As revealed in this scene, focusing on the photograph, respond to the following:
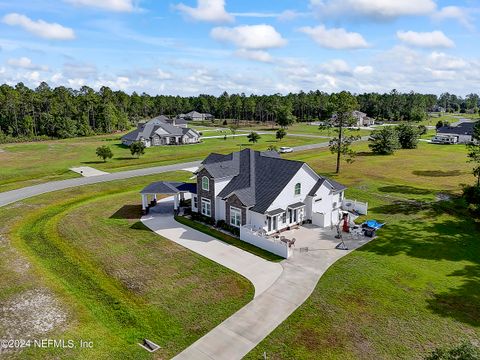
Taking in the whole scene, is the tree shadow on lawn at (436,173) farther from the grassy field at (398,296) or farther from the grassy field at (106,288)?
the grassy field at (106,288)

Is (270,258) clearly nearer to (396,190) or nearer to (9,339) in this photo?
(9,339)

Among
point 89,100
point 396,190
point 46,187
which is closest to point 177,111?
point 89,100

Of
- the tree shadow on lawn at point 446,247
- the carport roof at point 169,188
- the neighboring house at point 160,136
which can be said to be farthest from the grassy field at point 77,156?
the tree shadow on lawn at point 446,247

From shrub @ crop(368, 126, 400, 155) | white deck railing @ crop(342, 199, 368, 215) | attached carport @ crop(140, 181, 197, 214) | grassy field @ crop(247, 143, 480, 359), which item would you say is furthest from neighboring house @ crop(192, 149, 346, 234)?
shrub @ crop(368, 126, 400, 155)

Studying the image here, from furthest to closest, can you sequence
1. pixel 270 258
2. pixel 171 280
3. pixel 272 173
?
pixel 272 173 < pixel 270 258 < pixel 171 280

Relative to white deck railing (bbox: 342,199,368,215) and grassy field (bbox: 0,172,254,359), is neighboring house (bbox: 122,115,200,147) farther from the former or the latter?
white deck railing (bbox: 342,199,368,215)
